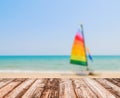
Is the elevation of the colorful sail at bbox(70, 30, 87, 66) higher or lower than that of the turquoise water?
higher

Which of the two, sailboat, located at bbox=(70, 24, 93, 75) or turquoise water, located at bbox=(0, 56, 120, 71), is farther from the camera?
turquoise water, located at bbox=(0, 56, 120, 71)

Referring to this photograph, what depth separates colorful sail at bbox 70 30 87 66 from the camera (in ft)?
57.9

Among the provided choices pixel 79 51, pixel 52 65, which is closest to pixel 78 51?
pixel 79 51

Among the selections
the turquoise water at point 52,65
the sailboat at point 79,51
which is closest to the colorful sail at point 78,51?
the sailboat at point 79,51

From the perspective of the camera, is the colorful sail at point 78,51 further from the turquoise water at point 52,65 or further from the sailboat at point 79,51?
the turquoise water at point 52,65

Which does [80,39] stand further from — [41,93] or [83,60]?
[41,93]

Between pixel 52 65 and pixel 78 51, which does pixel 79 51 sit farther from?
pixel 52 65

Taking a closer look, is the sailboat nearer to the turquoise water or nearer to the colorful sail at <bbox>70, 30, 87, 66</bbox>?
the colorful sail at <bbox>70, 30, 87, 66</bbox>

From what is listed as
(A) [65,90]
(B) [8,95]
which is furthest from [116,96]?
(B) [8,95]

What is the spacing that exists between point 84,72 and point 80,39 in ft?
8.83

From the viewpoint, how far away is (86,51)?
1858 cm

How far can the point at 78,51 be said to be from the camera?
17.8 meters

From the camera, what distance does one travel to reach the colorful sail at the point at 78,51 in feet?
57.9

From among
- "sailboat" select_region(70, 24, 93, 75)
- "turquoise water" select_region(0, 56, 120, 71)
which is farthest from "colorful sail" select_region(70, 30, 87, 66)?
"turquoise water" select_region(0, 56, 120, 71)
